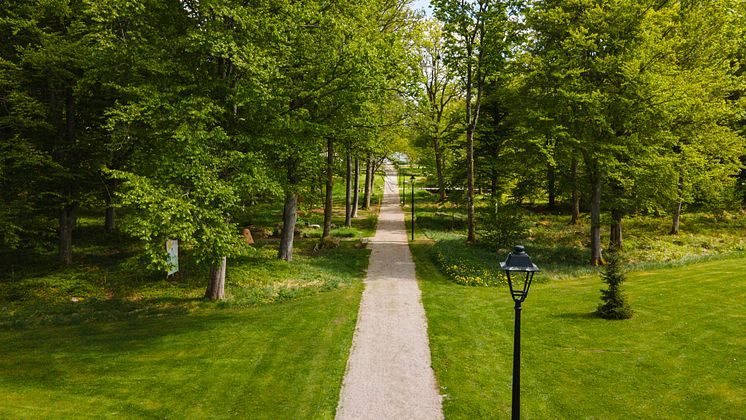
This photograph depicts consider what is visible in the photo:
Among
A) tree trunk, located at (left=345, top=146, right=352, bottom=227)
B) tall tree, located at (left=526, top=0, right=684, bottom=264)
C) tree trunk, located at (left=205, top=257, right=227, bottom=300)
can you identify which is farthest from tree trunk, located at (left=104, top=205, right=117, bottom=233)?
tall tree, located at (left=526, top=0, right=684, bottom=264)

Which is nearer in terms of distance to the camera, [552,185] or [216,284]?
[216,284]

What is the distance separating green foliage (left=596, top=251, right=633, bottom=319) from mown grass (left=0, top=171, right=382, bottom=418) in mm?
8524

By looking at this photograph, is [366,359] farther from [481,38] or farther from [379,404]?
[481,38]

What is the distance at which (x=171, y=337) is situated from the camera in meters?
13.8

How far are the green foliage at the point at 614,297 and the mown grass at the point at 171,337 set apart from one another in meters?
8.52

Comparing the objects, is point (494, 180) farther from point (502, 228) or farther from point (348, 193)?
point (348, 193)

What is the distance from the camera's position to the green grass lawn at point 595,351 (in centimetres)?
984

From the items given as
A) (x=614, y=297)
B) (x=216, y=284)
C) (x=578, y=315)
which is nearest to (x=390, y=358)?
(x=578, y=315)

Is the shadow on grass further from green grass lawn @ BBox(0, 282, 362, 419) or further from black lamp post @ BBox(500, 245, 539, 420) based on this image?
black lamp post @ BBox(500, 245, 539, 420)

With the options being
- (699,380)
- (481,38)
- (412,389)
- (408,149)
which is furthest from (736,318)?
(408,149)

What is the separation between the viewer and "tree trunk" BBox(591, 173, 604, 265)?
24.2 m

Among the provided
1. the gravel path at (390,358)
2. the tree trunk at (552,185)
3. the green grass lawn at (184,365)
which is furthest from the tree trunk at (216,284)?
the tree trunk at (552,185)

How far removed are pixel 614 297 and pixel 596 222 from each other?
10.6 metres

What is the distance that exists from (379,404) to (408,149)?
40395 mm
